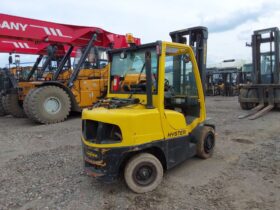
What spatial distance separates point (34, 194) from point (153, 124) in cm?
189

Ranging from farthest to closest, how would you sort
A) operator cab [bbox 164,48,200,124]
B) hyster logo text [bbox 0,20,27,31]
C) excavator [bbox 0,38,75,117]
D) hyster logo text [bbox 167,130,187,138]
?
excavator [bbox 0,38,75,117] < hyster logo text [bbox 0,20,27,31] < operator cab [bbox 164,48,200,124] < hyster logo text [bbox 167,130,187,138]

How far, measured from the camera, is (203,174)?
4344mm

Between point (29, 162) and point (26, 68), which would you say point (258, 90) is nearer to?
point (29, 162)

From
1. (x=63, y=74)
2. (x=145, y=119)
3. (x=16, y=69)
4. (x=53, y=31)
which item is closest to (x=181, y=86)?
(x=145, y=119)

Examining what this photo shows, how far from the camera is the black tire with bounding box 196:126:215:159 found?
478cm

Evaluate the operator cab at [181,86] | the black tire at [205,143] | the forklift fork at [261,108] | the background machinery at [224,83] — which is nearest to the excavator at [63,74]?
the operator cab at [181,86]

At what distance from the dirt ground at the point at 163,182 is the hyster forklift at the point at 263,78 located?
172 inches

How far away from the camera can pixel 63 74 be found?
10.9 meters

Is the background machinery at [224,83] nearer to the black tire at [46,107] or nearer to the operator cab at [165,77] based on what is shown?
the black tire at [46,107]

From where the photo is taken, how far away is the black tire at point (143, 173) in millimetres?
3689

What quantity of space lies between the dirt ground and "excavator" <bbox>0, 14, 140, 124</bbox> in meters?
2.56

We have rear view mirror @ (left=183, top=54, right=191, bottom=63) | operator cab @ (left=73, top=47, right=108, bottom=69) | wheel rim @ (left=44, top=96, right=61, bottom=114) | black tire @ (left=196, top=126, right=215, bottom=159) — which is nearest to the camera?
rear view mirror @ (left=183, top=54, right=191, bottom=63)

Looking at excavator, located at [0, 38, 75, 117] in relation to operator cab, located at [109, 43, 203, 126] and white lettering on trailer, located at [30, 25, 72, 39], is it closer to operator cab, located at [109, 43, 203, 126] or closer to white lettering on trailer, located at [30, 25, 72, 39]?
white lettering on trailer, located at [30, 25, 72, 39]

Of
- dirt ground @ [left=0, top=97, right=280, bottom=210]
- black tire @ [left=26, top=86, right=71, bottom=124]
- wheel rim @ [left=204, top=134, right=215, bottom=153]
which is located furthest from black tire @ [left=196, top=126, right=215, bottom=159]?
black tire @ [left=26, top=86, right=71, bottom=124]
